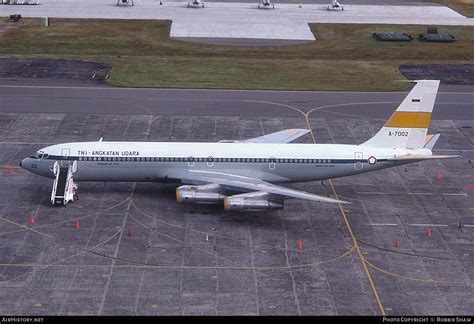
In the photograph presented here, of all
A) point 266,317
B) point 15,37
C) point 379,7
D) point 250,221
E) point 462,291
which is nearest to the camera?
point 266,317

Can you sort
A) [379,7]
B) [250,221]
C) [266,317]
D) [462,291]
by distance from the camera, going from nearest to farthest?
1. [266,317]
2. [462,291]
3. [250,221]
4. [379,7]

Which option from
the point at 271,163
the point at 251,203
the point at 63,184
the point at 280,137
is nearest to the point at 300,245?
the point at 251,203

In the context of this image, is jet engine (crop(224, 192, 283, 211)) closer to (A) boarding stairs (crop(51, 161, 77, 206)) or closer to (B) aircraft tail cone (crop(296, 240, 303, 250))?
(B) aircraft tail cone (crop(296, 240, 303, 250))

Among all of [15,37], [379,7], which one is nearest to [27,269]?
[15,37]

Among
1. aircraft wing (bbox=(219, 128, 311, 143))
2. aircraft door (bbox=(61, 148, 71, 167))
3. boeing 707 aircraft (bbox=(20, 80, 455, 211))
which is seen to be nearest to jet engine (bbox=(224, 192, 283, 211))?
boeing 707 aircraft (bbox=(20, 80, 455, 211))

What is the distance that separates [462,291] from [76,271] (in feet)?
83.7

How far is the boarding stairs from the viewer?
215 feet

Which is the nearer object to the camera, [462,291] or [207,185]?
[462,291]

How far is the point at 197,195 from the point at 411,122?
1899cm

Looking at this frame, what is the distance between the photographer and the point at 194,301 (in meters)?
51.3

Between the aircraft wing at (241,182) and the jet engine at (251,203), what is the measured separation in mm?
646

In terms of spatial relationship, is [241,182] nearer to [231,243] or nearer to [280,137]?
[231,243]

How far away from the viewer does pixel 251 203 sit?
63719 millimetres

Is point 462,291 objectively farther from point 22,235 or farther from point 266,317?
point 22,235
